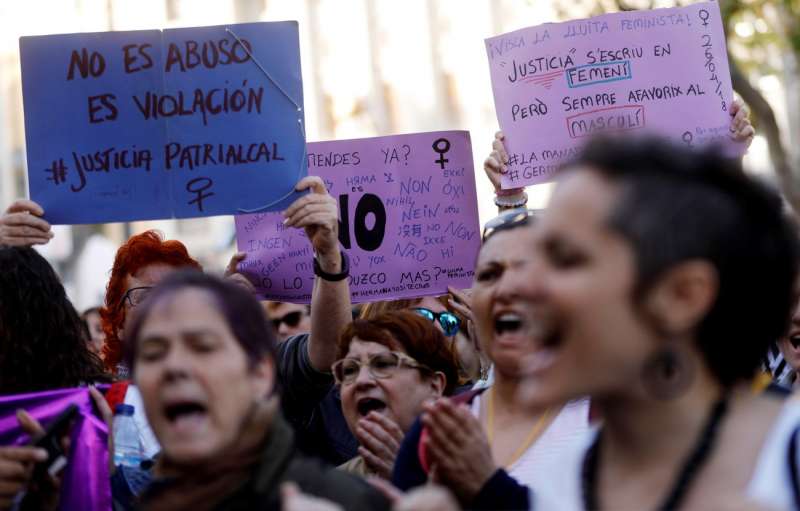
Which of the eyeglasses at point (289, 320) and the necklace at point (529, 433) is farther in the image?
the eyeglasses at point (289, 320)

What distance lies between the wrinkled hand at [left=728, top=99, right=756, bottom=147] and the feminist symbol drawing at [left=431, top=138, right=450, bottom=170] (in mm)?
1139

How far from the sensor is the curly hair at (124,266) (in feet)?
16.7

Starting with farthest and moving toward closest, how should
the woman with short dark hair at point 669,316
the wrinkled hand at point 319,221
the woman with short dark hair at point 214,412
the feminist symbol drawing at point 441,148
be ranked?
the feminist symbol drawing at point 441,148 → the wrinkled hand at point 319,221 → the woman with short dark hair at point 214,412 → the woman with short dark hair at point 669,316

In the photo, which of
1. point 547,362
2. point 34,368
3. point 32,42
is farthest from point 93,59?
point 547,362

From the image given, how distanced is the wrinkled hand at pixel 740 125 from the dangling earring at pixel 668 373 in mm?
2974

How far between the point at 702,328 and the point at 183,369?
1018mm

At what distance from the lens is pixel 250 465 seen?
2.81 meters

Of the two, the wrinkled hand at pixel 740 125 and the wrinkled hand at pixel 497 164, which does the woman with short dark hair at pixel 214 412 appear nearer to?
the wrinkled hand at pixel 497 164

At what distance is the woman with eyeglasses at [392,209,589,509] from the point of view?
3.24m

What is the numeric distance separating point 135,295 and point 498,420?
1.74 meters

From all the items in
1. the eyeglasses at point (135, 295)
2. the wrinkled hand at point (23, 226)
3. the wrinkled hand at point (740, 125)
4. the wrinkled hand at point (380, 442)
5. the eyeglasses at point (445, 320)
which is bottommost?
the wrinkled hand at point (380, 442)

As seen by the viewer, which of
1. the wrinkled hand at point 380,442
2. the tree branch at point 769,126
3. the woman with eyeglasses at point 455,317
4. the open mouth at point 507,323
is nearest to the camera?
the open mouth at point 507,323

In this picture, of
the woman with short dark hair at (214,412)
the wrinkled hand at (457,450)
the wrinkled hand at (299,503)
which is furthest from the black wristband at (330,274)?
the wrinkled hand at (299,503)

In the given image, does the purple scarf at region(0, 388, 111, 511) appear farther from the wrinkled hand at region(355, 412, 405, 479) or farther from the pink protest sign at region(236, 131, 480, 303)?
the pink protest sign at region(236, 131, 480, 303)
